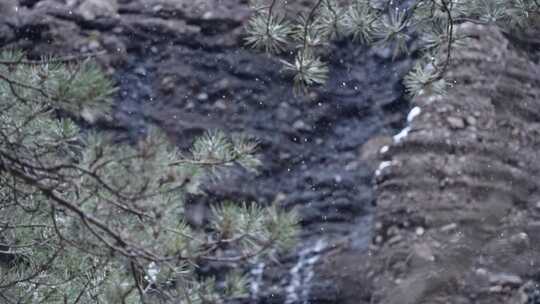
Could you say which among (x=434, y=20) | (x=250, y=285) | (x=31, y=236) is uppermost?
(x=434, y=20)

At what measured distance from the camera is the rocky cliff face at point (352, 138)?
265cm

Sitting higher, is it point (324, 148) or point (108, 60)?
point (108, 60)

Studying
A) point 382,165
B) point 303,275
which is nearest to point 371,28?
point 382,165

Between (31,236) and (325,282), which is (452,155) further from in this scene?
(31,236)

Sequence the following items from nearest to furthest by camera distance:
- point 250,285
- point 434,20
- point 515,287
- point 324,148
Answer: point 434,20
point 515,287
point 250,285
point 324,148

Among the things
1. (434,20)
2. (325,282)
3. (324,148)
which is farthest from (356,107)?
(434,20)

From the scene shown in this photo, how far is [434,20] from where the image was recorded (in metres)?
2.00

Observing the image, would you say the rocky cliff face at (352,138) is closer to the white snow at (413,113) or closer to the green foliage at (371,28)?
the white snow at (413,113)

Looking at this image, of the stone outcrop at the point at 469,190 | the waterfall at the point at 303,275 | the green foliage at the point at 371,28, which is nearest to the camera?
the green foliage at the point at 371,28

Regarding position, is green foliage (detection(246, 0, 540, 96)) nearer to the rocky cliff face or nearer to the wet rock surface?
the rocky cliff face

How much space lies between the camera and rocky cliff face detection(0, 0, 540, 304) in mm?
2646

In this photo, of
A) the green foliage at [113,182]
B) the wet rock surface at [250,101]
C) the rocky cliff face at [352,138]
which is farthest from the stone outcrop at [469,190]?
the green foliage at [113,182]

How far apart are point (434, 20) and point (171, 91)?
1.30 m

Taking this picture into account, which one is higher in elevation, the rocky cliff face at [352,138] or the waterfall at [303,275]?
the rocky cliff face at [352,138]
